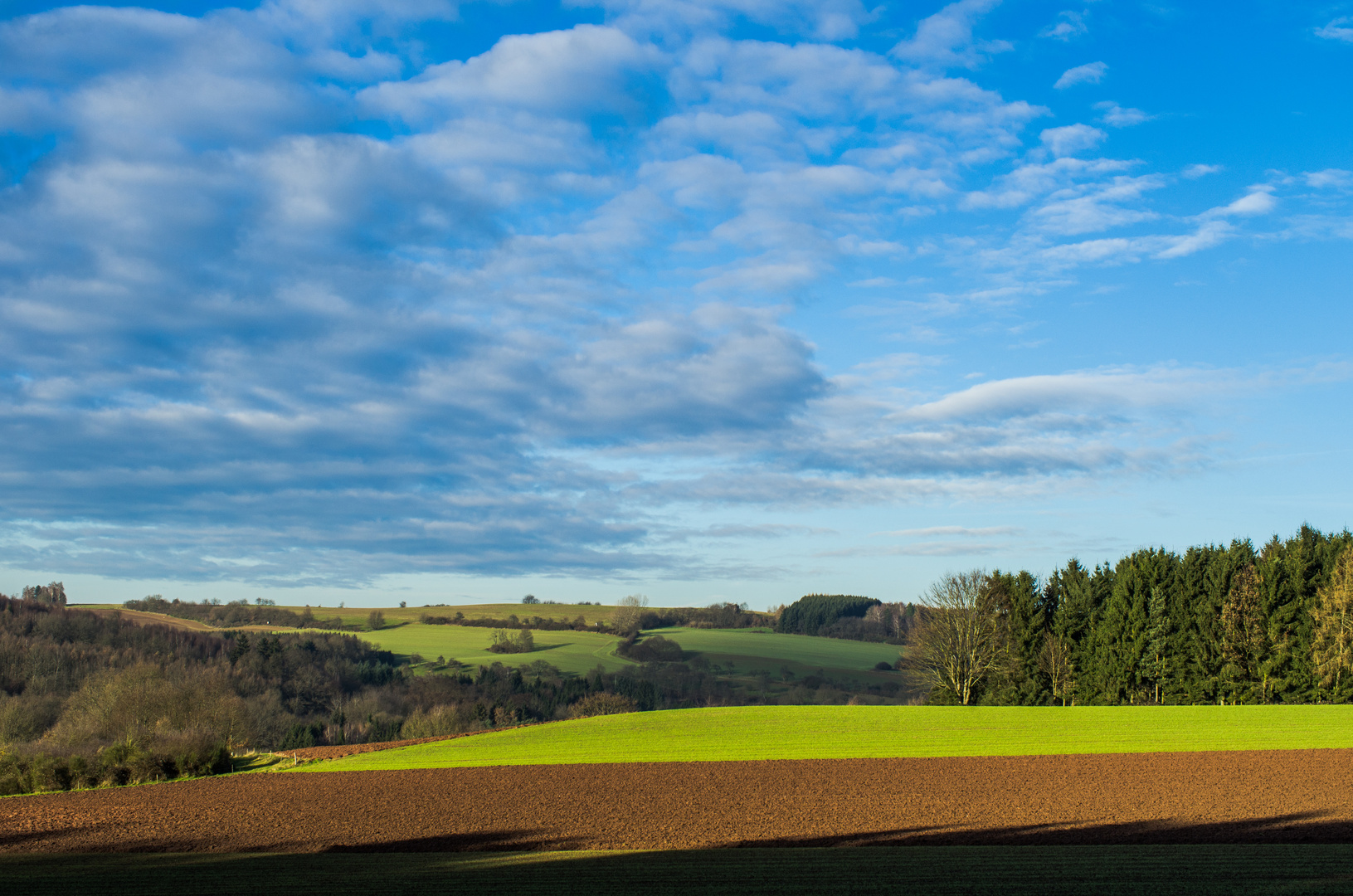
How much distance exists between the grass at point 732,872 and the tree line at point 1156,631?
145 ft

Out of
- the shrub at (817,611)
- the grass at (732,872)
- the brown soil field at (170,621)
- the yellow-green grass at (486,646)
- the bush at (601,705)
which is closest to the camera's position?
the grass at (732,872)

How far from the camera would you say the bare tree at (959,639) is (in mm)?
60062

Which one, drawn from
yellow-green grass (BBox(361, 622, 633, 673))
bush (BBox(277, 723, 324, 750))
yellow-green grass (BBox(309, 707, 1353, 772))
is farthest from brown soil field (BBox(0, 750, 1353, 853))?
yellow-green grass (BBox(361, 622, 633, 673))

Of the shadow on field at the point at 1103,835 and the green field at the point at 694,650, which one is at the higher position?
the shadow on field at the point at 1103,835

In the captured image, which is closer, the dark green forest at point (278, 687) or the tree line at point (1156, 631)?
the dark green forest at point (278, 687)

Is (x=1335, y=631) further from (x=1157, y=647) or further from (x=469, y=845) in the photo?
(x=469, y=845)

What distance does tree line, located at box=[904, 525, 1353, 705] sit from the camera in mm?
54406

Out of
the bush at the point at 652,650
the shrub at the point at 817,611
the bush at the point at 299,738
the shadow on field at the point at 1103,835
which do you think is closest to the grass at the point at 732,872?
the shadow on field at the point at 1103,835

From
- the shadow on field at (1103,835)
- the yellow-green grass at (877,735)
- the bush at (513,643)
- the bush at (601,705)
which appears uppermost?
the shadow on field at (1103,835)

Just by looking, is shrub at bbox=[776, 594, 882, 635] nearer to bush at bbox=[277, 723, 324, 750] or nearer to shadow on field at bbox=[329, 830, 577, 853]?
bush at bbox=[277, 723, 324, 750]

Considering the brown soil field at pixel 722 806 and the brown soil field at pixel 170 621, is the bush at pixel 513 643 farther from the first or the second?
the brown soil field at pixel 722 806

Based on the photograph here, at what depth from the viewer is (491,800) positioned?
2455 centimetres

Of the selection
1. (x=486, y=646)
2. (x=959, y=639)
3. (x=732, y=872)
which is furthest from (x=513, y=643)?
(x=732, y=872)

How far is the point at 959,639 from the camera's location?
60375mm
